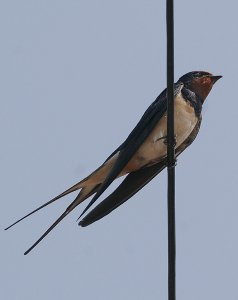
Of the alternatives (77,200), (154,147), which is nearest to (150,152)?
(154,147)

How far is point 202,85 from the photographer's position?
5.24 metres

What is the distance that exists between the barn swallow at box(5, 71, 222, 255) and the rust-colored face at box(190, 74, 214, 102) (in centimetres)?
18

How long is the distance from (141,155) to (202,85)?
84cm

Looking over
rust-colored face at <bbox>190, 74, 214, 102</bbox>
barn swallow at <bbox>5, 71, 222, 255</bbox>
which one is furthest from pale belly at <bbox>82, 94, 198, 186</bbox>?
rust-colored face at <bbox>190, 74, 214, 102</bbox>

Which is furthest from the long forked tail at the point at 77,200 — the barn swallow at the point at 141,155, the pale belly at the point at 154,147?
the pale belly at the point at 154,147

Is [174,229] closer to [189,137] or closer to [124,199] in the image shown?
[124,199]

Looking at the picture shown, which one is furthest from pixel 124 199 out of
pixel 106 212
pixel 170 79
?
pixel 170 79

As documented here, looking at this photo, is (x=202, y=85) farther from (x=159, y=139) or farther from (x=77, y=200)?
(x=77, y=200)

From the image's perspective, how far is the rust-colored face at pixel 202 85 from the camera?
5.18 m

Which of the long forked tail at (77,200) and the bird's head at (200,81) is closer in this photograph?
the long forked tail at (77,200)

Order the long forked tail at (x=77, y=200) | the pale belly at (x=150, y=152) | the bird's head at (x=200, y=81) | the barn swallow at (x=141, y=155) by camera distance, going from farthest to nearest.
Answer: the bird's head at (x=200, y=81) → the pale belly at (x=150, y=152) → the barn swallow at (x=141, y=155) → the long forked tail at (x=77, y=200)

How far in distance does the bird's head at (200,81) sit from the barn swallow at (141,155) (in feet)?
0.60

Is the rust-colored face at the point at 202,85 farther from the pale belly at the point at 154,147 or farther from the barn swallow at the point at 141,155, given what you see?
the pale belly at the point at 154,147

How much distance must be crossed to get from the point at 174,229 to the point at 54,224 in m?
1.17
